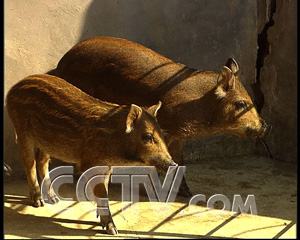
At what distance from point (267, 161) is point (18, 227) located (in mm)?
3777

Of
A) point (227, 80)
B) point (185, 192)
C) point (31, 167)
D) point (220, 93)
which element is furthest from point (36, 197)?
point (227, 80)

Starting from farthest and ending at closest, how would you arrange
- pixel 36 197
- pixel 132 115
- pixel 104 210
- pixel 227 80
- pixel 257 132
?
pixel 257 132, pixel 227 80, pixel 36 197, pixel 104 210, pixel 132 115

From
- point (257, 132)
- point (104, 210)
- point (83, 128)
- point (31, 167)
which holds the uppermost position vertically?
point (83, 128)

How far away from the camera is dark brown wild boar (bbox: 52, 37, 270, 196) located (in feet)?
26.6

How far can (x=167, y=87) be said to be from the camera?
8148 millimetres

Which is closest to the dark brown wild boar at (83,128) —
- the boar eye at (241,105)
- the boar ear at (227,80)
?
the boar ear at (227,80)

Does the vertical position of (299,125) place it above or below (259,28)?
below

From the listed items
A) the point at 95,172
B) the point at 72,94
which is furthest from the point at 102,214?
the point at 72,94

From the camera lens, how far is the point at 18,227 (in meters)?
7.35

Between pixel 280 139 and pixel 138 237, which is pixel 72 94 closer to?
pixel 138 237

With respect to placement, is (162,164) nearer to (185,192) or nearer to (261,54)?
(185,192)

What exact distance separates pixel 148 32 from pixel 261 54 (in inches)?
65.3

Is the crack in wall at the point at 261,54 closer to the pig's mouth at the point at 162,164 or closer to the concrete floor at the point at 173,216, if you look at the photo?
the concrete floor at the point at 173,216

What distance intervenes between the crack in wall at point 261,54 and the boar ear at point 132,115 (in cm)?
323
